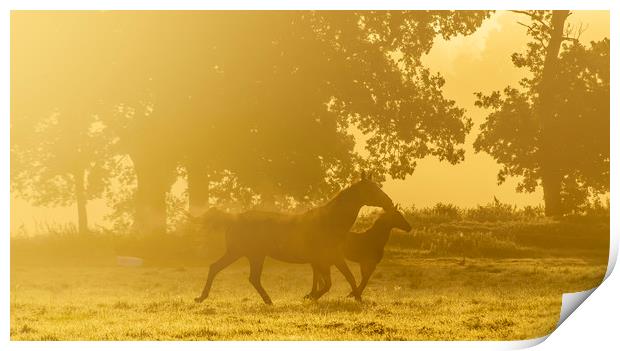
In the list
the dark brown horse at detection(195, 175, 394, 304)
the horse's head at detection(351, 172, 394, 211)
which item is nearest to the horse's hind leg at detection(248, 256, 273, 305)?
the dark brown horse at detection(195, 175, 394, 304)

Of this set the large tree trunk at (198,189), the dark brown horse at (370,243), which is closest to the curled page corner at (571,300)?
the dark brown horse at (370,243)

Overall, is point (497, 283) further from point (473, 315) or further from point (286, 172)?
point (286, 172)

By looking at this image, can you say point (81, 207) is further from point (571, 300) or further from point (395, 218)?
point (571, 300)

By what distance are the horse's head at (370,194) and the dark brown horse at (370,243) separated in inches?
3.1

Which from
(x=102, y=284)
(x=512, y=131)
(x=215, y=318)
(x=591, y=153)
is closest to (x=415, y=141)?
(x=512, y=131)

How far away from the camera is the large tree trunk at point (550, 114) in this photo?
1045 cm

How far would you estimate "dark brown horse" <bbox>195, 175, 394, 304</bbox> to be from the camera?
10312 millimetres

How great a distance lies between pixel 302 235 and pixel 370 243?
574 mm

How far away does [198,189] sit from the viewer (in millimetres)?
10398

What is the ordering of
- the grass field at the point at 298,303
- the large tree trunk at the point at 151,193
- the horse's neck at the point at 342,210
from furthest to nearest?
the large tree trunk at the point at 151,193 → the horse's neck at the point at 342,210 → the grass field at the point at 298,303

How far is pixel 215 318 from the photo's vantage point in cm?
1020

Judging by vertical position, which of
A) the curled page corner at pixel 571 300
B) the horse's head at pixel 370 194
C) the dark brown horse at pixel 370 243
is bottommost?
the curled page corner at pixel 571 300

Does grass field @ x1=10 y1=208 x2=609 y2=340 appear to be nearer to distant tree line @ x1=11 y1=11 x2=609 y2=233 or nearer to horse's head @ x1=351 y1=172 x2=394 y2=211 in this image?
horse's head @ x1=351 y1=172 x2=394 y2=211

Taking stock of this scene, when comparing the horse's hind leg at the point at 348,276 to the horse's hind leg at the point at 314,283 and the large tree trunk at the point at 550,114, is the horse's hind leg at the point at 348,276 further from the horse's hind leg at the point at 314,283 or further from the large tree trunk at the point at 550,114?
the large tree trunk at the point at 550,114
